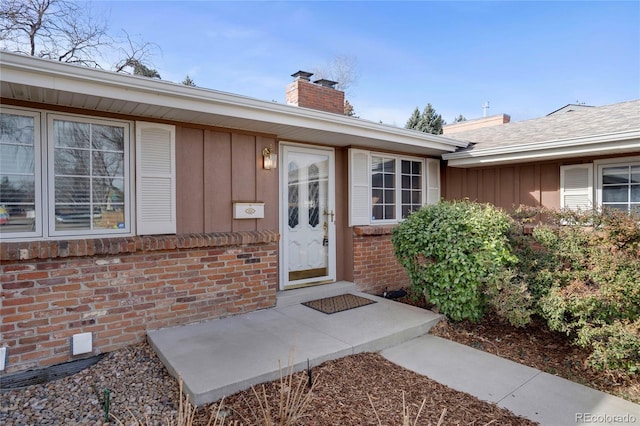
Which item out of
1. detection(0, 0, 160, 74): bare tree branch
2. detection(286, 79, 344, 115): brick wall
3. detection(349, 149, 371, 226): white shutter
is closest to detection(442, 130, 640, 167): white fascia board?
detection(349, 149, 371, 226): white shutter

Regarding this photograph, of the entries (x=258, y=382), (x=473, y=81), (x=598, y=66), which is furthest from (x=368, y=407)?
(x=473, y=81)

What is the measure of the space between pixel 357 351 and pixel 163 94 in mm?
3220

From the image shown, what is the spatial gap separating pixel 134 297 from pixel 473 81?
729 inches

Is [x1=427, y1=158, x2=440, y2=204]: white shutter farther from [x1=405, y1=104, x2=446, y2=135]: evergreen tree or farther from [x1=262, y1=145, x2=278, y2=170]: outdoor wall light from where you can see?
[x1=405, y1=104, x2=446, y2=135]: evergreen tree

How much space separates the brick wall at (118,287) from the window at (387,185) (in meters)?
1.90

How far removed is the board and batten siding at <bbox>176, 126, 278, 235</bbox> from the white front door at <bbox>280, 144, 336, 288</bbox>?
1.57ft

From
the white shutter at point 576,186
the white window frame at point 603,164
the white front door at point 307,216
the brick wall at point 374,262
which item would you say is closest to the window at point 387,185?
the brick wall at point 374,262

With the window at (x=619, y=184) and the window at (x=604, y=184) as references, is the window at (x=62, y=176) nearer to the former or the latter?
the window at (x=604, y=184)

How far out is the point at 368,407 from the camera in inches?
108

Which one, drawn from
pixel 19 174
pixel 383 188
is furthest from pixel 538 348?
pixel 19 174

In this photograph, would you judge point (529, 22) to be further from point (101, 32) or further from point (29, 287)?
point (101, 32)

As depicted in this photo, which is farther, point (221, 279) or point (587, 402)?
point (221, 279)

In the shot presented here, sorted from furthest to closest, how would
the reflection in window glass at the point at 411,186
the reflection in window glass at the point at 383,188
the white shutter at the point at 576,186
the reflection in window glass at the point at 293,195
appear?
the reflection in window glass at the point at 411,186 → the reflection in window glass at the point at 383,188 → the white shutter at the point at 576,186 → the reflection in window glass at the point at 293,195

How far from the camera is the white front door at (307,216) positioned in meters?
5.50
